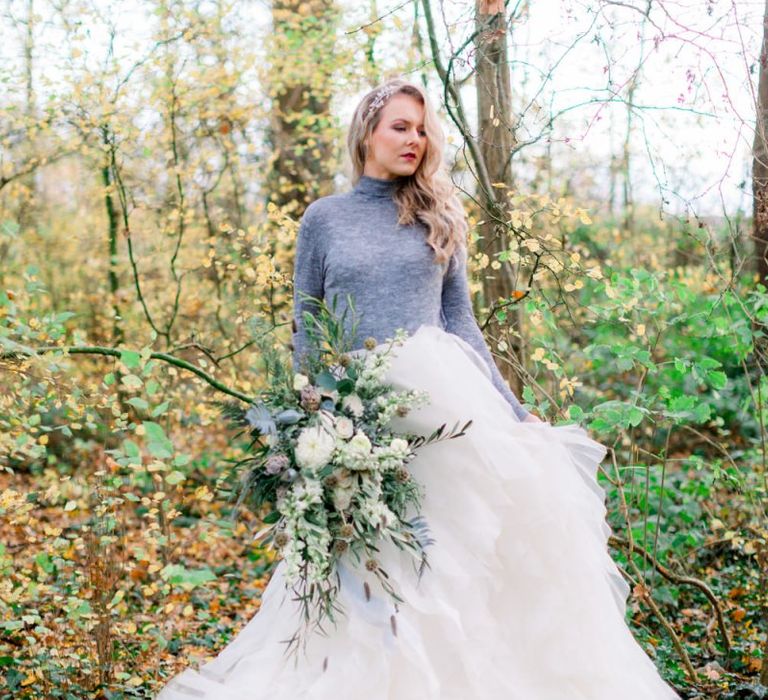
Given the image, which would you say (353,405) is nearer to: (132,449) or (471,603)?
(471,603)

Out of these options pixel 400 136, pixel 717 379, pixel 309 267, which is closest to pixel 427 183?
pixel 400 136

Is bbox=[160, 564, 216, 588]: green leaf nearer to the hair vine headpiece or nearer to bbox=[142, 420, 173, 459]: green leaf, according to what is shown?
bbox=[142, 420, 173, 459]: green leaf

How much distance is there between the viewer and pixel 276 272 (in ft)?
13.3

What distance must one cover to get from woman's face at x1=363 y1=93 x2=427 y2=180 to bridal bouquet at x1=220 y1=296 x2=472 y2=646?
0.73 metres

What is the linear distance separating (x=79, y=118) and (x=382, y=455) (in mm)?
4037

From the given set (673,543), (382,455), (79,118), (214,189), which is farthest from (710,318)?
(214,189)

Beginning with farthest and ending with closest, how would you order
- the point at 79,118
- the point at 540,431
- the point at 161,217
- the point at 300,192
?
1. the point at 300,192
2. the point at 161,217
3. the point at 79,118
4. the point at 540,431

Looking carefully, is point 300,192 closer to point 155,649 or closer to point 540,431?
point 155,649

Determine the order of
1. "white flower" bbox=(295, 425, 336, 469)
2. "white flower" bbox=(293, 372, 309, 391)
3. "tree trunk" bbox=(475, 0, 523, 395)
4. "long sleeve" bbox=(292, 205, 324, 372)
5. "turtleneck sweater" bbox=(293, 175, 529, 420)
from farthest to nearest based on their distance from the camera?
"tree trunk" bbox=(475, 0, 523, 395), "long sleeve" bbox=(292, 205, 324, 372), "turtleneck sweater" bbox=(293, 175, 529, 420), "white flower" bbox=(293, 372, 309, 391), "white flower" bbox=(295, 425, 336, 469)

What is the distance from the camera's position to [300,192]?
292 inches

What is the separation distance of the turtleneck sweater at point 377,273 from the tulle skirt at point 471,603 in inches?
7.3

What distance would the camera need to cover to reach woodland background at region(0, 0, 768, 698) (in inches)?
127

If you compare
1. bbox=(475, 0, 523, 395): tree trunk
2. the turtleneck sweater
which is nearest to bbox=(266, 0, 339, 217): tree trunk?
bbox=(475, 0, 523, 395): tree trunk

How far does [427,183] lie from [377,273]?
1.31ft
